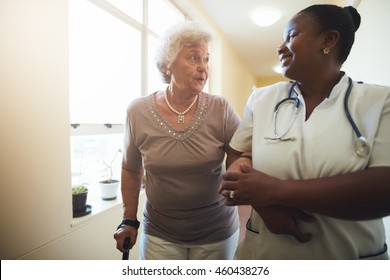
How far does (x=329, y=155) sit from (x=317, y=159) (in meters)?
0.03

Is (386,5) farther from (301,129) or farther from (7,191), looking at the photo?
(7,191)

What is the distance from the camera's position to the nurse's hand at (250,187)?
23.0 inches

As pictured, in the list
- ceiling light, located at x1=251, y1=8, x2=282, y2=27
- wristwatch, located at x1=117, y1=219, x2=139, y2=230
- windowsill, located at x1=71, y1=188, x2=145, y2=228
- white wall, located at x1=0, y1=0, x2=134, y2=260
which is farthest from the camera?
ceiling light, located at x1=251, y1=8, x2=282, y2=27

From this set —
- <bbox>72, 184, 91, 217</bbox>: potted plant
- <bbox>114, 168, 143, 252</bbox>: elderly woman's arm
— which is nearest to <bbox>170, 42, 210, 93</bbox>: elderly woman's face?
<bbox>114, 168, 143, 252</bbox>: elderly woman's arm

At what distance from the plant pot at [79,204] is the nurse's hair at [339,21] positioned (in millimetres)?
1434

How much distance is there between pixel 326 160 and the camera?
0.58m

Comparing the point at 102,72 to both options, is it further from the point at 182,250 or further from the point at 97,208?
the point at 182,250

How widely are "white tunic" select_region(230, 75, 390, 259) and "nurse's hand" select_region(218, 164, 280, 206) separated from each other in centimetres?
6

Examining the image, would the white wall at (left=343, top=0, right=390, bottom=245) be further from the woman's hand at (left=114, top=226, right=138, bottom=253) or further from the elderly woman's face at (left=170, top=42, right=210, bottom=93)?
the woman's hand at (left=114, top=226, right=138, bottom=253)

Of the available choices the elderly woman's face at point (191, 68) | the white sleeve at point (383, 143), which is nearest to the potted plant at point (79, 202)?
the elderly woman's face at point (191, 68)

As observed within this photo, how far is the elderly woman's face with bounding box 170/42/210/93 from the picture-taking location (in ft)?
3.34

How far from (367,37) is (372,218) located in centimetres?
146

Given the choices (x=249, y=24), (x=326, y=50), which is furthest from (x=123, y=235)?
(x=249, y=24)
